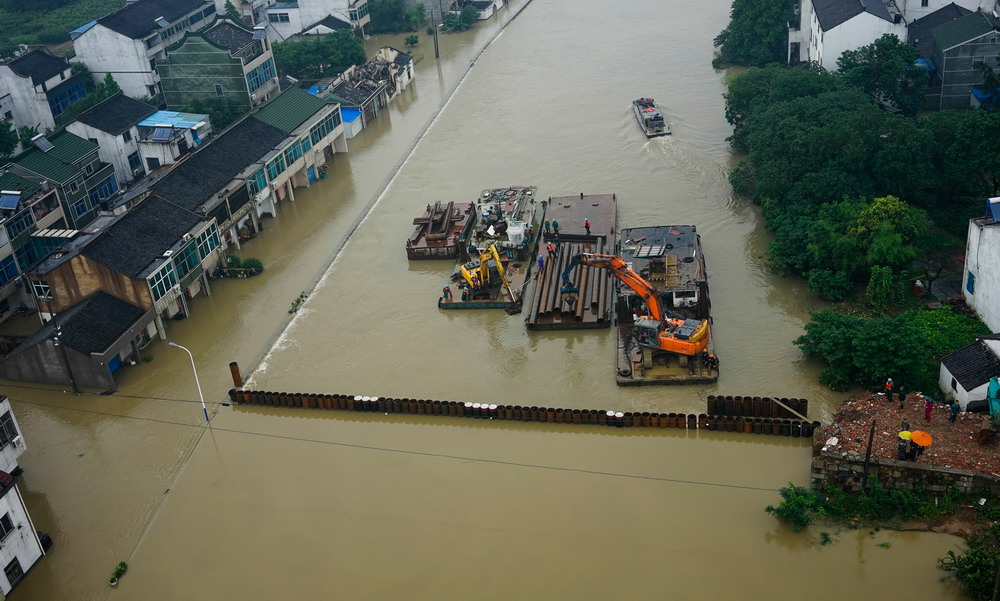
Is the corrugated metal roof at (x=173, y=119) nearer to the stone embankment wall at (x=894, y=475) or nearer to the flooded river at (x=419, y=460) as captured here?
the flooded river at (x=419, y=460)

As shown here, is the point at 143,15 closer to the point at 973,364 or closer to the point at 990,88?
the point at 990,88

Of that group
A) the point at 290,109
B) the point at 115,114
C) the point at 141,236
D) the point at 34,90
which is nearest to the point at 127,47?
the point at 34,90

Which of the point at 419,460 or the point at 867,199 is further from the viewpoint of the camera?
the point at 867,199

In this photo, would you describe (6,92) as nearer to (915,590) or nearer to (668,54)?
(668,54)

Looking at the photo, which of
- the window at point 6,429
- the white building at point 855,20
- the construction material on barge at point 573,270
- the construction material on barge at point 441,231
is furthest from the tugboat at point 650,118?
the window at point 6,429

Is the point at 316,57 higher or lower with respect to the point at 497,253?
higher

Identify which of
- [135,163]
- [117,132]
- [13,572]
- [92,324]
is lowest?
[13,572]

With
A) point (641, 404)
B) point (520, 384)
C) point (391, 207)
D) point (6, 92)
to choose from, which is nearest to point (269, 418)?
point (520, 384)

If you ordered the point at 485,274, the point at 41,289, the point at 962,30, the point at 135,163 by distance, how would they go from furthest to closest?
the point at 135,163 < the point at 962,30 < the point at 485,274 < the point at 41,289
